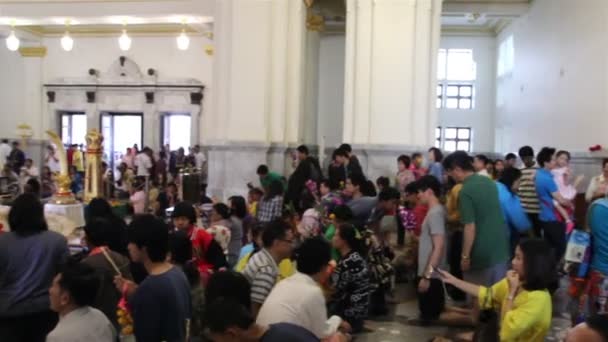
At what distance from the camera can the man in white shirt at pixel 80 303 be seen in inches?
108

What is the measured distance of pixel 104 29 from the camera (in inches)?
866

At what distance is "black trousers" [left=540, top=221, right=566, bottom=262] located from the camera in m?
7.22

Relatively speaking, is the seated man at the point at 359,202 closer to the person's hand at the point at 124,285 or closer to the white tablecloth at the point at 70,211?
the person's hand at the point at 124,285

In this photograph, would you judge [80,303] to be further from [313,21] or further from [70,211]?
[313,21]

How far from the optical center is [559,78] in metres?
14.2

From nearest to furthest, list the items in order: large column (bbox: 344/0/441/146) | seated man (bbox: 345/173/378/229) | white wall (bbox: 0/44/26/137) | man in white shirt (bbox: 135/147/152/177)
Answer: seated man (bbox: 345/173/378/229)
large column (bbox: 344/0/441/146)
man in white shirt (bbox: 135/147/152/177)
white wall (bbox: 0/44/26/137)

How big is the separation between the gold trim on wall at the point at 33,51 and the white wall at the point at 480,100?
14052 mm

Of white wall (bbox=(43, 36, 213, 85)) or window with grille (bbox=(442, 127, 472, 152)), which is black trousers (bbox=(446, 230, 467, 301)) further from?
white wall (bbox=(43, 36, 213, 85))

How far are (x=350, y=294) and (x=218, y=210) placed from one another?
66.6 inches

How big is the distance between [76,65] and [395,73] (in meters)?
14.0

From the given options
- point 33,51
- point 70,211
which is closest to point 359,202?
point 70,211

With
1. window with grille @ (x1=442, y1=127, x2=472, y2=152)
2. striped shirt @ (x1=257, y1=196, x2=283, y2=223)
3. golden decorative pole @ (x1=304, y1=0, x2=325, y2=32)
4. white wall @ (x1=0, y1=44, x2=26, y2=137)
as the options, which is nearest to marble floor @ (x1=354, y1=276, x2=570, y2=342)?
striped shirt @ (x1=257, y1=196, x2=283, y2=223)

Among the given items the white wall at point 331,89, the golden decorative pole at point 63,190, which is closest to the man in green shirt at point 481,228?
the golden decorative pole at point 63,190

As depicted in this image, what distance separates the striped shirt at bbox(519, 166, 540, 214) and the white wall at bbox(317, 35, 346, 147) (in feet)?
37.9
